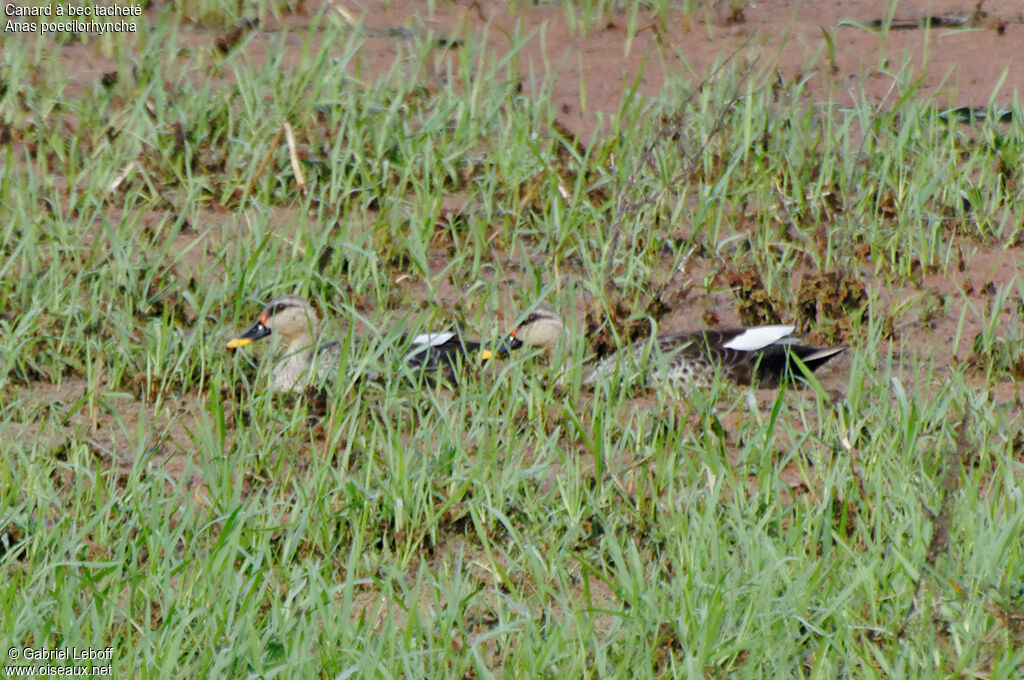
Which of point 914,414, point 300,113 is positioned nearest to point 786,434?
point 914,414

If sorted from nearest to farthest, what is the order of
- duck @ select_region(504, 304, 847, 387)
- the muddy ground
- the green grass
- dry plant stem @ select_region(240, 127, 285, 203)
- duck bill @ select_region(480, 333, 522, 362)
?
the green grass → duck bill @ select_region(480, 333, 522, 362) → duck @ select_region(504, 304, 847, 387) → dry plant stem @ select_region(240, 127, 285, 203) → the muddy ground

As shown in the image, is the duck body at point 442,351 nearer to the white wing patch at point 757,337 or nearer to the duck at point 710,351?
the duck at point 710,351

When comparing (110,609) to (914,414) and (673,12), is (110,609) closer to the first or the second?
(914,414)

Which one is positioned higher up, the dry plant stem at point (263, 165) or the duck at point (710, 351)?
the dry plant stem at point (263, 165)

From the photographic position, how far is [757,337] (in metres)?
5.83

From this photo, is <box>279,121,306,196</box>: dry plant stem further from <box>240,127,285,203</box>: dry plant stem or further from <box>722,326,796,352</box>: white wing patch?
<box>722,326,796,352</box>: white wing patch

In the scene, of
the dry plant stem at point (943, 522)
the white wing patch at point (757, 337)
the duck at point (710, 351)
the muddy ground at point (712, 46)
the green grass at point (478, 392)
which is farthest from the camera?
the muddy ground at point (712, 46)

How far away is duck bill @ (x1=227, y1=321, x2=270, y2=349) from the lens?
5621 millimetres

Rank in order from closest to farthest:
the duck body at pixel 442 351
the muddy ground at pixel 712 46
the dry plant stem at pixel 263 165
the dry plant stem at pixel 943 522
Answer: the dry plant stem at pixel 943 522 < the duck body at pixel 442 351 < the dry plant stem at pixel 263 165 < the muddy ground at pixel 712 46

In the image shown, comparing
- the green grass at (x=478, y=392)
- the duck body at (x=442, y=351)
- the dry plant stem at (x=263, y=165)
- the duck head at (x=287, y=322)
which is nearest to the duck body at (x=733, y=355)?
the green grass at (x=478, y=392)

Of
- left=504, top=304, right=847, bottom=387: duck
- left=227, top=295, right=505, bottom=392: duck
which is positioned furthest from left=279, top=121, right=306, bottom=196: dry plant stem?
left=504, top=304, right=847, bottom=387: duck

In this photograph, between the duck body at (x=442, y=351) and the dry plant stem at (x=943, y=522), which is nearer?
the dry plant stem at (x=943, y=522)

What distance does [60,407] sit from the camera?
17.3ft

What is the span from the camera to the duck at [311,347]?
5395 millimetres
